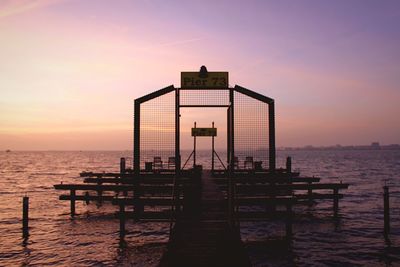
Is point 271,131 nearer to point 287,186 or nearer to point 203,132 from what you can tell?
point 287,186

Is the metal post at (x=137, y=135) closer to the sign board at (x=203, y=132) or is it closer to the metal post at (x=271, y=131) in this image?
the metal post at (x=271, y=131)

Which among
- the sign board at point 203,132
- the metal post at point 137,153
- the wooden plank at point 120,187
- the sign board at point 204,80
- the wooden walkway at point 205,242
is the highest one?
the sign board at point 204,80

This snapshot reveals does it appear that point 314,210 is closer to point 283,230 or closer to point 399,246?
point 283,230

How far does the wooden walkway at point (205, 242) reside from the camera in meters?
8.66

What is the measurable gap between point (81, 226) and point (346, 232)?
1230 cm

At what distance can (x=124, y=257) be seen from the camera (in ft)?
41.8

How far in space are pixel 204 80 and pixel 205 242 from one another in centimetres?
522

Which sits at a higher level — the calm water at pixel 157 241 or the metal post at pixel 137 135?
the metal post at pixel 137 135

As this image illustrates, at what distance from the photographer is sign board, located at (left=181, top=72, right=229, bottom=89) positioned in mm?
12320

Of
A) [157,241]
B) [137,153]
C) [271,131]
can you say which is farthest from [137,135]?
[271,131]

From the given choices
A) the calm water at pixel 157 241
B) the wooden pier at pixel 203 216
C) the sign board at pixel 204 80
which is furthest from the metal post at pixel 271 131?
the calm water at pixel 157 241

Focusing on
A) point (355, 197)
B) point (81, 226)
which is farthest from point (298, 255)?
point (355, 197)

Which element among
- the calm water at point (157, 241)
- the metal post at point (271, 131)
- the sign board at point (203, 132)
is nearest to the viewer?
the calm water at point (157, 241)

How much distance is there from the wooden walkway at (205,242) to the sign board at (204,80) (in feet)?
13.7
